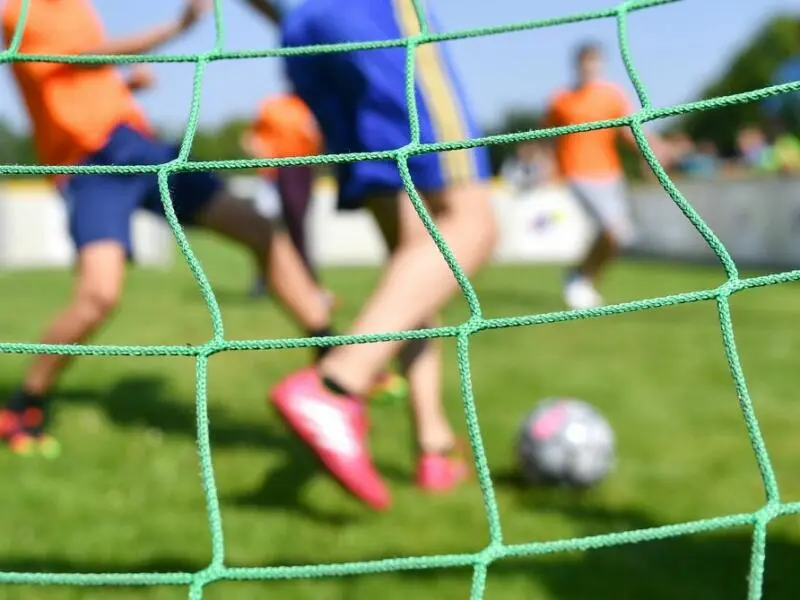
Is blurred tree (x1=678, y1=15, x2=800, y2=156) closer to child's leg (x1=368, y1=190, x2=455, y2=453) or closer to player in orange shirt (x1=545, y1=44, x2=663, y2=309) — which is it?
player in orange shirt (x1=545, y1=44, x2=663, y2=309)

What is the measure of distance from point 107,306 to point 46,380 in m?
0.33

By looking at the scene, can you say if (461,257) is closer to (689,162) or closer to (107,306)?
(107,306)

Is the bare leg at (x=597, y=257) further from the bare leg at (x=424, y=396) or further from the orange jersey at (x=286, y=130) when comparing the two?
the bare leg at (x=424, y=396)

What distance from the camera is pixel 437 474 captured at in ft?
8.15

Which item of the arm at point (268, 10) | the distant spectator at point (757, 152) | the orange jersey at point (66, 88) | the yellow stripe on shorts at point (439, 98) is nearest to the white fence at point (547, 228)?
the distant spectator at point (757, 152)

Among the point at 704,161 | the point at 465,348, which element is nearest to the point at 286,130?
the point at 465,348

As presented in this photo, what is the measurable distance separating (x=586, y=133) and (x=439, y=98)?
15.1 feet

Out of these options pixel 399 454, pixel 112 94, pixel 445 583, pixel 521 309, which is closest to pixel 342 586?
pixel 445 583

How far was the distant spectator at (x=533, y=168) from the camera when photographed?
565 inches

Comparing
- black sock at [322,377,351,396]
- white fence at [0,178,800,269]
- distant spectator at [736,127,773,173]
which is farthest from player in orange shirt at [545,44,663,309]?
distant spectator at [736,127,773,173]

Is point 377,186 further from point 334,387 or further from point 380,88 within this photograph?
point 334,387

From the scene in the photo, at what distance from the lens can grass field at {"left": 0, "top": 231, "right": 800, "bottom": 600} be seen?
189cm

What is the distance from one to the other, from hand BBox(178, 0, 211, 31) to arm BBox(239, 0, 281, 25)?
0.93ft

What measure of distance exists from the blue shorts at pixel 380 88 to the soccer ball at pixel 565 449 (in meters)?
0.70
